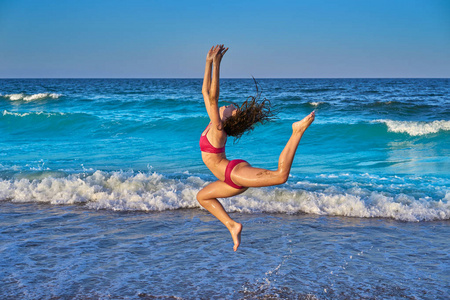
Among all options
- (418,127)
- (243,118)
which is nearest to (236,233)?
(243,118)

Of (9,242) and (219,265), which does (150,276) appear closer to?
(219,265)

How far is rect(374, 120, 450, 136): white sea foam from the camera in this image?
20.6 metres

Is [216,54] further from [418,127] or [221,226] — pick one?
[418,127]

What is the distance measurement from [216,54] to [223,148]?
3.77 ft

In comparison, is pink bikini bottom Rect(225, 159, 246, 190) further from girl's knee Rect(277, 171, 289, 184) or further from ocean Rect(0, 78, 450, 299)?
ocean Rect(0, 78, 450, 299)

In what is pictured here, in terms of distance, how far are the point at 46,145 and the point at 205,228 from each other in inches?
536

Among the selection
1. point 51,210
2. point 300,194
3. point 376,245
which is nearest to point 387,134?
point 300,194

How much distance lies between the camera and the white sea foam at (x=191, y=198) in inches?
358

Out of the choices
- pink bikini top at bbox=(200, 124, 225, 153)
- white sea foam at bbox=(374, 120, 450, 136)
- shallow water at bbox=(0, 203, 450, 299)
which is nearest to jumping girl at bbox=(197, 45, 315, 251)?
pink bikini top at bbox=(200, 124, 225, 153)

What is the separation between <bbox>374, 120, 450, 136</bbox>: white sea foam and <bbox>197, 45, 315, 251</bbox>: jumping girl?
17.1 m

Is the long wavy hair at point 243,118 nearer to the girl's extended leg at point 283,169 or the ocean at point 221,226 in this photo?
the girl's extended leg at point 283,169

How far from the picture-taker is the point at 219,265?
20.5 feet

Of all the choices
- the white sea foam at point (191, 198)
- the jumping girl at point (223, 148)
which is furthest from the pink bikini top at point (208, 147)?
the white sea foam at point (191, 198)

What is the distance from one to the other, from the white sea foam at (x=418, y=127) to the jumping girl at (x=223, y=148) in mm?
17145
